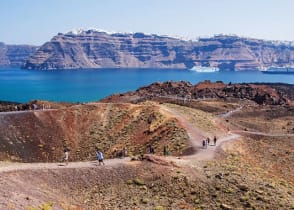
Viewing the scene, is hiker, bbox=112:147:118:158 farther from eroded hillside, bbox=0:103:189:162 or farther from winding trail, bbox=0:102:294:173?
winding trail, bbox=0:102:294:173

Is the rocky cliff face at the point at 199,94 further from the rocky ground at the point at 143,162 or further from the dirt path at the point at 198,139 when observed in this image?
the dirt path at the point at 198,139

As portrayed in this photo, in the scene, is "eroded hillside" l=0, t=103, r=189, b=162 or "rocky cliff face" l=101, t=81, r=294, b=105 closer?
"eroded hillside" l=0, t=103, r=189, b=162

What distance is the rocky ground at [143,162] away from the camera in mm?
36625

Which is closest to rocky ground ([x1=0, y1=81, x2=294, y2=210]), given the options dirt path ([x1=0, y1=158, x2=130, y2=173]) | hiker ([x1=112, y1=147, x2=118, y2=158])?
dirt path ([x1=0, y1=158, x2=130, y2=173])

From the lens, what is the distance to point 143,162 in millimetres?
42094

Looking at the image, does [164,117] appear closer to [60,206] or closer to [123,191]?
[123,191]

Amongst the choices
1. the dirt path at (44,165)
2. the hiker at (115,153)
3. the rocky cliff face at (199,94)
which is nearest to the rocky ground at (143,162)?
the dirt path at (44,165)

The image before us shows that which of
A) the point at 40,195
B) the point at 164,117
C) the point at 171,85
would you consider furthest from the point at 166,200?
the point at 171,85

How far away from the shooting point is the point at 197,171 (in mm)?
42344

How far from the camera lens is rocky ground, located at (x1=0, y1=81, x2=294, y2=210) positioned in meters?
36.6

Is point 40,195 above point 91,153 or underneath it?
above

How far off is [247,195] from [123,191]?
10.6 meters

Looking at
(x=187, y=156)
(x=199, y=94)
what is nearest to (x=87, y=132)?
(x=187, y=156)

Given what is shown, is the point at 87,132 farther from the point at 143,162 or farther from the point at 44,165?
the point at 44,165
